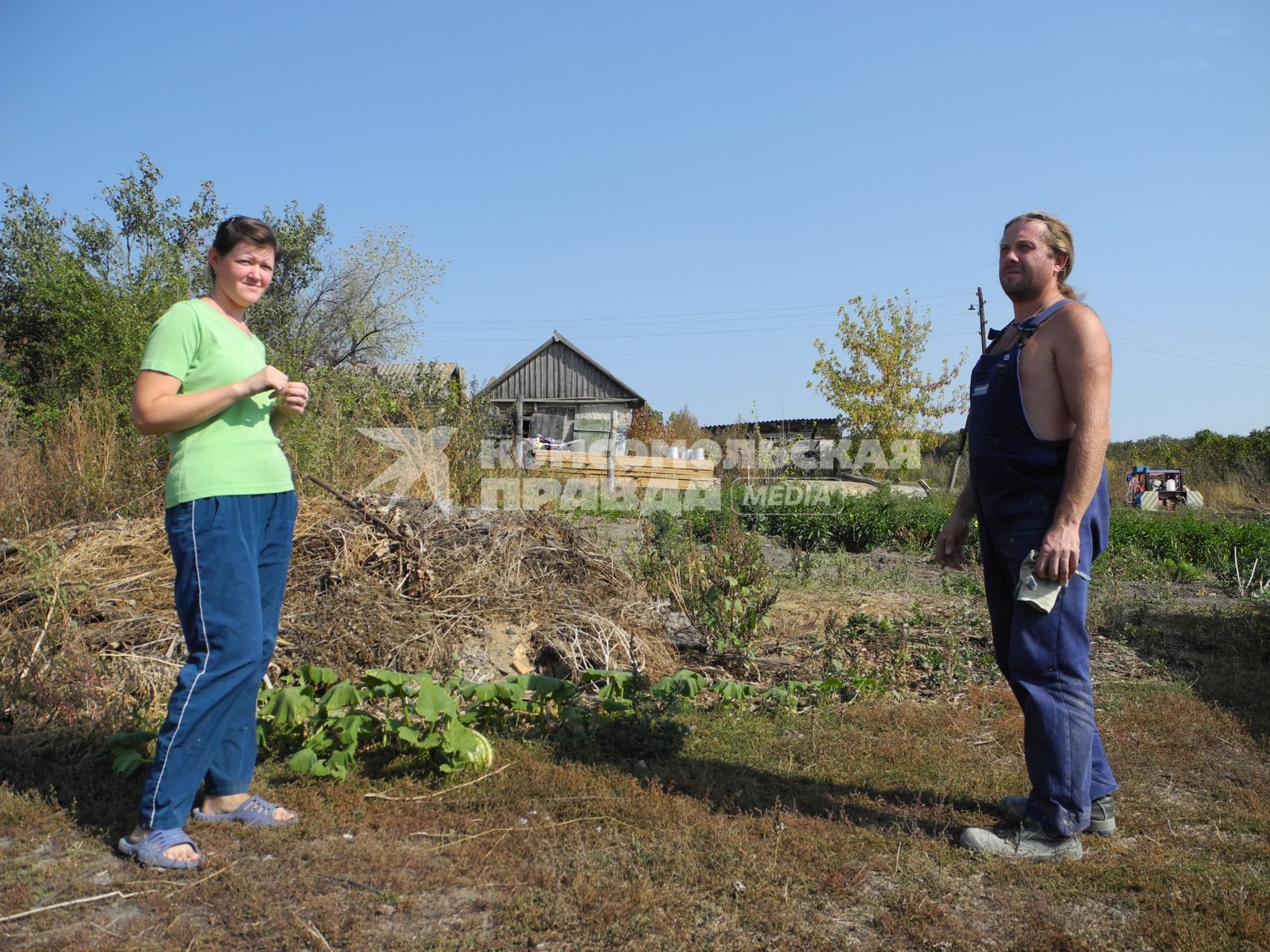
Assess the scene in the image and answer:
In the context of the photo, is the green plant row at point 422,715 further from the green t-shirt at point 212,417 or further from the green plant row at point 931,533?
the green plant row at point 931,533

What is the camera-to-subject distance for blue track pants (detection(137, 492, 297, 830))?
93.4 inches

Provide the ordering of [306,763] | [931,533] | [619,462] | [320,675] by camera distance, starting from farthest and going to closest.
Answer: [619,462] → [931,533] → [320,675] → [306,763]

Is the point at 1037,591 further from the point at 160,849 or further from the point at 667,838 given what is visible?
the point at 160,849

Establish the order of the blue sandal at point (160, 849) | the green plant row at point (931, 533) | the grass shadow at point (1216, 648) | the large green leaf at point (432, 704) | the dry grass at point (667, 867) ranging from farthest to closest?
1. the green plant row at point (931, 533)
2. the grass shadow at point (1216, 648)
3. the large green leaf at point (432, 704)
4. the blue sandal at point (160, 849)
5. the dry grass at point (667, 867)

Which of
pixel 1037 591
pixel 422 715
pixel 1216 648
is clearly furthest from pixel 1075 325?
pixel 1216 648

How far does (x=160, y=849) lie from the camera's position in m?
2.32

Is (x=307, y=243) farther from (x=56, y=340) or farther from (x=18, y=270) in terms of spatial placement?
(x=56, y=340)

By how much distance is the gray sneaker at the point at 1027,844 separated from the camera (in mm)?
2521

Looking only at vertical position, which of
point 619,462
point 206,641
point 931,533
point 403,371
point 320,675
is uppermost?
point 403,371

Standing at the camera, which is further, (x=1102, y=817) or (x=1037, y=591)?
(x=1102, y=817)

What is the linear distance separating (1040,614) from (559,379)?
3259cm

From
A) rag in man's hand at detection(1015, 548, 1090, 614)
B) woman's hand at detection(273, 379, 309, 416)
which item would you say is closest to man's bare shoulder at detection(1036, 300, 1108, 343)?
rag in man's hand at detection(1015, 548, 1090, 614)

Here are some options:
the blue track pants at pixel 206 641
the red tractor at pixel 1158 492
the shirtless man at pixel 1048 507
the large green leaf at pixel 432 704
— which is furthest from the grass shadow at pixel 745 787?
the red tractor at pixel 1158 492

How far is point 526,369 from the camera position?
3484cm
